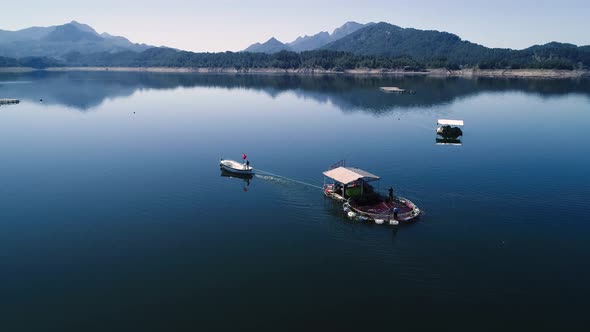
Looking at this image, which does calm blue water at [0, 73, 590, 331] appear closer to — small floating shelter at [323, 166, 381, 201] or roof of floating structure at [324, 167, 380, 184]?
small floating shelter at [323, 166, 381, 201]

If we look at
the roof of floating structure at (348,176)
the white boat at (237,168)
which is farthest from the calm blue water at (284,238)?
the roof of floating structure at (348,176)

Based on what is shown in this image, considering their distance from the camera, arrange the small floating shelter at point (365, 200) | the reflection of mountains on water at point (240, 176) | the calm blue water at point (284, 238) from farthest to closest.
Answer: the reflection of mountains on water at point (240, 176) < the small floating shelter at point (365, 200) < the calm blue water at point (284, 238)

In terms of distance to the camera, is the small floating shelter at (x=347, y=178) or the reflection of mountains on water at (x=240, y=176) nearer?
the small floating shelter at (x=347, y=178)

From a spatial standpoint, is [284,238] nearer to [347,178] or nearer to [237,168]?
[347,178]

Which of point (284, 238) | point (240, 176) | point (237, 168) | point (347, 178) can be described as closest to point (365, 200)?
point (347, 178)

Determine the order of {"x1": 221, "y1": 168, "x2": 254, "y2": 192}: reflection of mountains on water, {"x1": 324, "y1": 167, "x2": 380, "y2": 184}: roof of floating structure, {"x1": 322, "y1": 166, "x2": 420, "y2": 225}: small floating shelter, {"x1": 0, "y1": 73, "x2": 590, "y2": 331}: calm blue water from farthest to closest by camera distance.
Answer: {"x1": 221, "y1": 168, "x2": 254, "y2": 192}: reflection of mountains on water → {"x1": 324, "y1": 167, "x2": 380, "y2": 184}: roof of floating structure → {"x1": 322, "y1": 166, "x2": 420, "y2": 225}: small floating shelter → {"x1": 0, "y1": 73, "x2": 590, "y2": 331}: calm blue water

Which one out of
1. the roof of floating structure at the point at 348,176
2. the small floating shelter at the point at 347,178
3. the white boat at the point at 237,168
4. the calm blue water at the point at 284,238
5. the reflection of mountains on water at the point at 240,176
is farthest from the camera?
the white boat at the point at 237,168

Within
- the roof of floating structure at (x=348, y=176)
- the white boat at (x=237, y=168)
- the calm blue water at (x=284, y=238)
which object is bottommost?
the calm blue water at (x=284, y=238)

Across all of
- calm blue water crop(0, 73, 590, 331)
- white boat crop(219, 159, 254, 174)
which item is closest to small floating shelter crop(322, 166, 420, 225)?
calm blue water crop(0, 73, 590, 331)

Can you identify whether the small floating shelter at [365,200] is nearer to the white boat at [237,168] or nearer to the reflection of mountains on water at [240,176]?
the reflection of mountains on water at [240,176]
